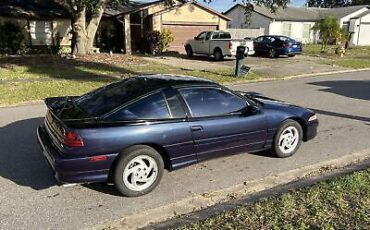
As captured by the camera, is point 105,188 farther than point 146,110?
Yes

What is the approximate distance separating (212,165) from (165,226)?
67.8 inches

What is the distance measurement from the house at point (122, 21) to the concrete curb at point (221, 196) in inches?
727

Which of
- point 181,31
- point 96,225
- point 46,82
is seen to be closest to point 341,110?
point 96,225

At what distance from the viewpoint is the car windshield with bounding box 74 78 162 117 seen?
4.52 m

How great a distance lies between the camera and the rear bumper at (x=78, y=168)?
4.04 m

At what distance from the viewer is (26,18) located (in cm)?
2203

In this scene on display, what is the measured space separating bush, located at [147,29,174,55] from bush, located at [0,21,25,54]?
7.40 m

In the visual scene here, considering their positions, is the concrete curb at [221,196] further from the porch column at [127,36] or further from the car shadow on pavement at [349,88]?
the porch column at [127,36]

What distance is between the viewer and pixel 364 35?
38625 millimetres

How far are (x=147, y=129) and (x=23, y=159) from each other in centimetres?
220

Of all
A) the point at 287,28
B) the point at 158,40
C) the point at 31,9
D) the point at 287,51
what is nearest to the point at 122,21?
the point at 158,40

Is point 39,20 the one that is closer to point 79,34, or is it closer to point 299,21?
point 79,34

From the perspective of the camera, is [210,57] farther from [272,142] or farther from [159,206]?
[159,206]

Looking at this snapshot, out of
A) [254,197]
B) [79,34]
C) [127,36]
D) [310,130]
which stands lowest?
[254,197]
